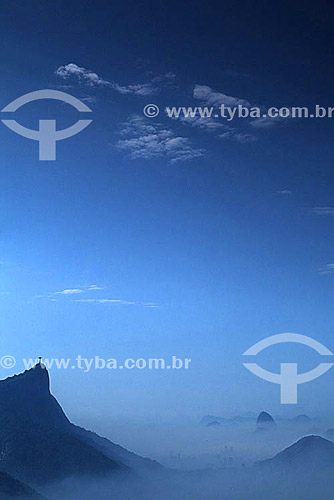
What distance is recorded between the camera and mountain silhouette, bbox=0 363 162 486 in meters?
4.27

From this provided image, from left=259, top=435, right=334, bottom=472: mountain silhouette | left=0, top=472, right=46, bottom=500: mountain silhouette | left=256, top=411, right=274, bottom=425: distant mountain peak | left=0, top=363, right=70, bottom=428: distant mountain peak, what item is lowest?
left=0, top=472, right=46, bottom=500: mountain silhouette

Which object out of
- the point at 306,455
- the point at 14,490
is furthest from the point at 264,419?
the point at 14,490

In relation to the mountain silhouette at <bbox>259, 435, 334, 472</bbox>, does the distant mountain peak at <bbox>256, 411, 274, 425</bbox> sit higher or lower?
higher

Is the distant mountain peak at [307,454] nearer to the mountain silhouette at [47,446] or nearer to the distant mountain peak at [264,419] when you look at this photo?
the distant mountain peak at [264,419]

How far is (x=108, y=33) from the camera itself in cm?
438

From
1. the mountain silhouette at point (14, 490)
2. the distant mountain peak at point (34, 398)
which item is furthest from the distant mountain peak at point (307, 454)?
the mountain silhouette at point (14, 490)

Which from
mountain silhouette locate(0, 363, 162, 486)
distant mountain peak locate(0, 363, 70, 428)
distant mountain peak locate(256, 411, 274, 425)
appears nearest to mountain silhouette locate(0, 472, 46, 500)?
mountain silhouette locate(0, 363, 162, 486)

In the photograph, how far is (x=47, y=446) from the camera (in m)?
4.35

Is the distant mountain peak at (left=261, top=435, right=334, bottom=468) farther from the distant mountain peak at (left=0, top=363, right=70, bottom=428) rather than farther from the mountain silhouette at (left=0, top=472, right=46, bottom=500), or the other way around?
the mountain silhouette at (left=0, top=472, right=46, bottom=500)

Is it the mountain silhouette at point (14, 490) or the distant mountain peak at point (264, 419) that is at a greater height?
the distant mountain peak at point (264, 419)

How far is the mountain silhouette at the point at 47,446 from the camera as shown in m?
4.27

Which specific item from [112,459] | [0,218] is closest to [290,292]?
[112,459]

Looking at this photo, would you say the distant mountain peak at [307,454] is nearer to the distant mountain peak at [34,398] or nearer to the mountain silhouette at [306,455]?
the mountain silhouette at [306,455]

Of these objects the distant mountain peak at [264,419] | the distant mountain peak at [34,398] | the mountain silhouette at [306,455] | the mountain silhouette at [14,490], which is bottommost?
the mountain silhouette at [14,490]
